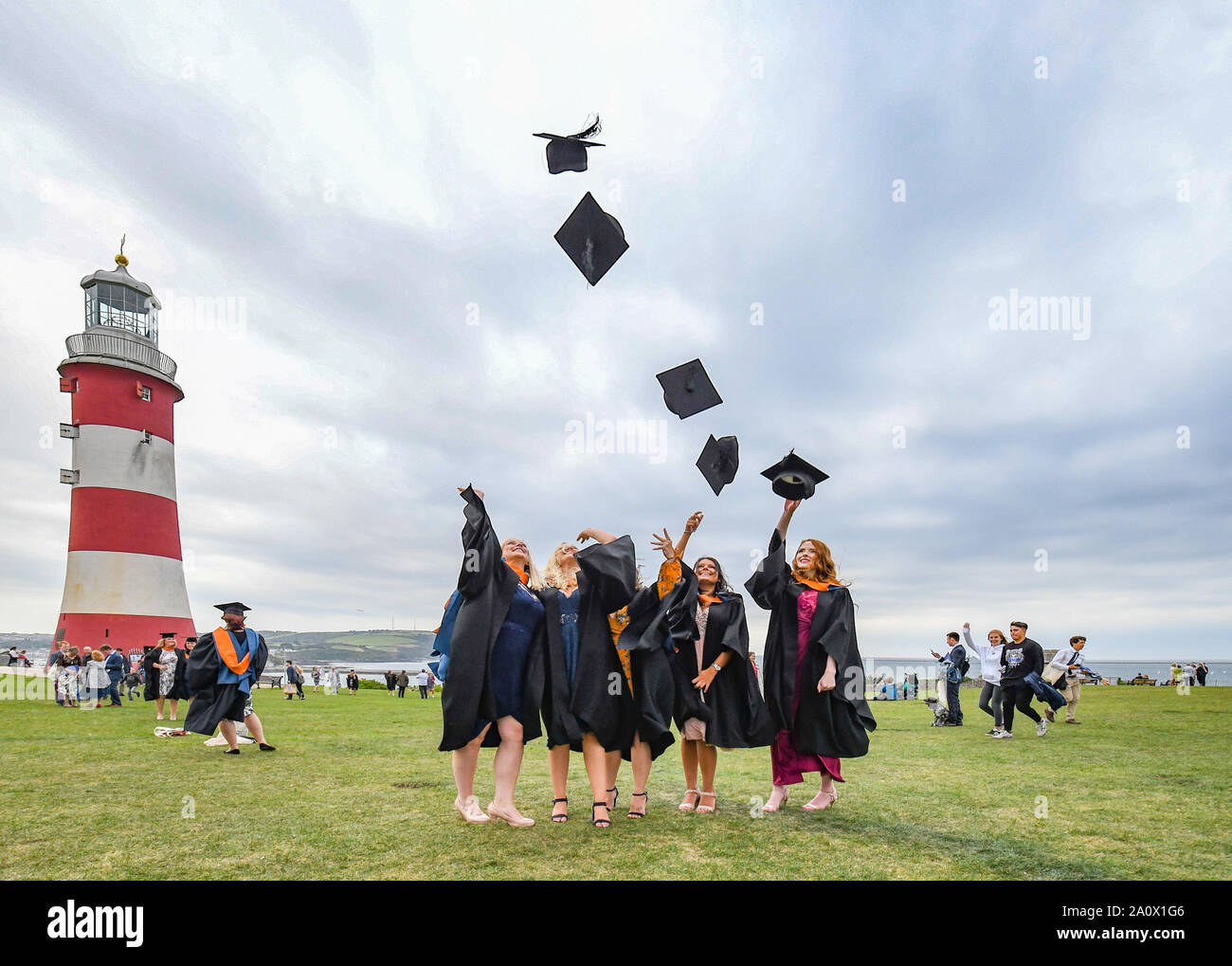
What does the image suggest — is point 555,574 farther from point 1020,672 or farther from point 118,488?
point 118,488

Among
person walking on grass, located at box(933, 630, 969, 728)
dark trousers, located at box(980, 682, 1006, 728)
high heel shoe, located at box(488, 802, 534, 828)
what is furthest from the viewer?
person walking on grass, located at box(933, 630, 969, 728)

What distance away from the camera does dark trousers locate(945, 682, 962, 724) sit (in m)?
15.1

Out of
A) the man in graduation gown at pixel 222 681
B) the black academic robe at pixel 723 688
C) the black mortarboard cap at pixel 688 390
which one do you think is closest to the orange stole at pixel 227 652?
the man in graduation gown at pixel 222 681

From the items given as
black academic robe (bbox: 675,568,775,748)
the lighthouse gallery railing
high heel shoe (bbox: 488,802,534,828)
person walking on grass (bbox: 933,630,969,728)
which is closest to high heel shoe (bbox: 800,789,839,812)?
black academic robe (bbox: 675,568,775,748)

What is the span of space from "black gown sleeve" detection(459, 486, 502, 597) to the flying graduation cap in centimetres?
297

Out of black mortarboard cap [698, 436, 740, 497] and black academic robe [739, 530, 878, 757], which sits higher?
black mortarboard cap [698, 436, 740, 497]

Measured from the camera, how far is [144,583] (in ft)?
92.8

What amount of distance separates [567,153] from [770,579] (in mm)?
4301

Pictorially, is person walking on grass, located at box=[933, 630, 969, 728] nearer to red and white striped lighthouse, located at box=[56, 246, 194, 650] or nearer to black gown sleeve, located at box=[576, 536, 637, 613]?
black gown sleeve, located at box=[576, 536, 637, 613]

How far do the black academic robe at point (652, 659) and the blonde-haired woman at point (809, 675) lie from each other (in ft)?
3.69

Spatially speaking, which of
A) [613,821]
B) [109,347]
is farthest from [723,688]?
[109,347]

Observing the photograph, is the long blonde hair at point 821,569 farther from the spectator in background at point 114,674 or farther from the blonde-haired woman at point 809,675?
the spectator in background at point 114,674

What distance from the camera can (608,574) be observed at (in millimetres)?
5852
